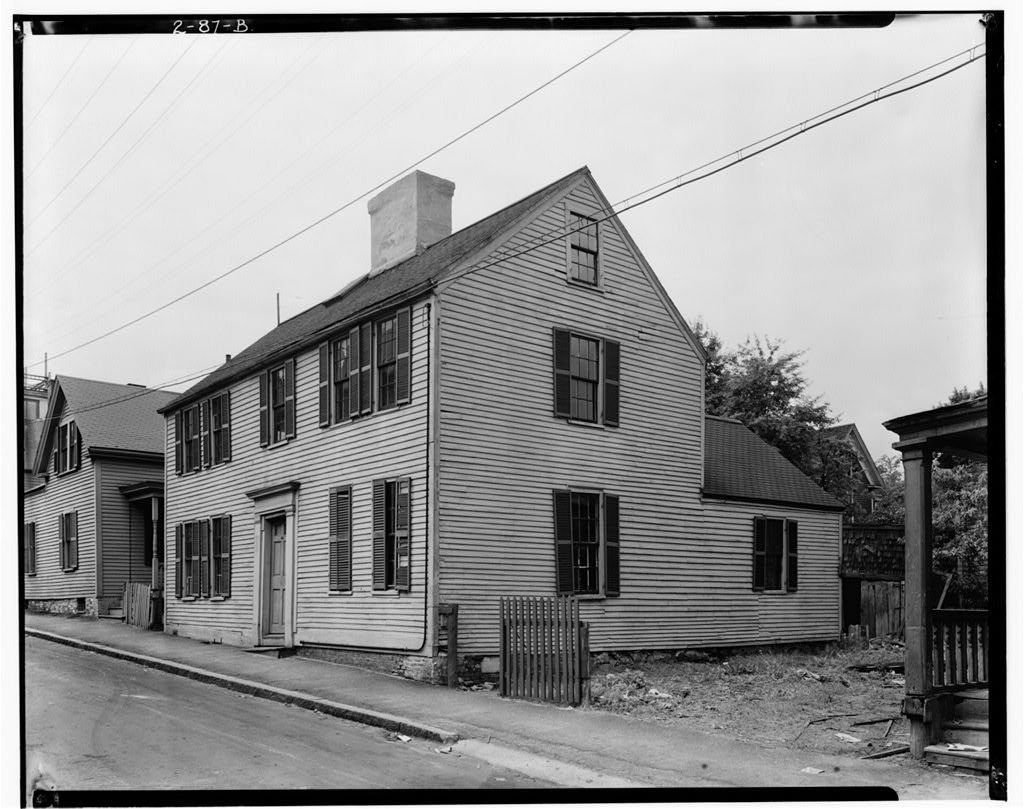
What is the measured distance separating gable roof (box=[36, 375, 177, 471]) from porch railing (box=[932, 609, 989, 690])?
21.4 m

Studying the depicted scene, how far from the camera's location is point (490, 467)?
15656mm

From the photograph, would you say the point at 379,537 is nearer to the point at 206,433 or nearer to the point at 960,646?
the point at 206,433

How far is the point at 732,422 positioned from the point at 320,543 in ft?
31.4

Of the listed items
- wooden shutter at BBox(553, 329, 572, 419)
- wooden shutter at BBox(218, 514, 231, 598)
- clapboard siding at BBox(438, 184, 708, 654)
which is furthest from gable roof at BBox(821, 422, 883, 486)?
wooden shutter at BBox(218, 514, 231, 598)

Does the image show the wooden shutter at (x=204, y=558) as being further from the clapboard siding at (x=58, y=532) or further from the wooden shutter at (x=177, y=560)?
the clapboard siding at (x=58, y=532)

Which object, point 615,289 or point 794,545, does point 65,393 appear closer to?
point 615,289

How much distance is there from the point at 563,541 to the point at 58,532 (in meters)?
18.4

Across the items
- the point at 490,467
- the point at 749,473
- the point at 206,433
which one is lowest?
the point at 749,473

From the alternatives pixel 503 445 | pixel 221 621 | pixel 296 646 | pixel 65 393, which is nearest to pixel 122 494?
pixel 65 393

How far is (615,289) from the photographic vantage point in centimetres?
1808

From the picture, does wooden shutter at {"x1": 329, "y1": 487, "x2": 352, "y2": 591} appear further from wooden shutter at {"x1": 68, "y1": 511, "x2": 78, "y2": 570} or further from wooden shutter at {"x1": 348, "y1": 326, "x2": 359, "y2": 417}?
wooden shutter at {"x1": 68, "y1": 511, "x2": 78, "y2": 570}

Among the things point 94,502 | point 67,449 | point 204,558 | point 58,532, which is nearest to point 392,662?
point 204,558

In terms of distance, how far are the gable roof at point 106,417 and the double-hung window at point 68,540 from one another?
222 centimetres

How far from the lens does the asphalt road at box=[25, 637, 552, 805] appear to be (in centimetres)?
884
